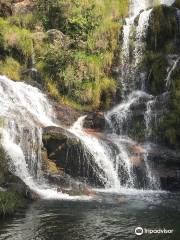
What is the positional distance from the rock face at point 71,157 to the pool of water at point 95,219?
2.25 metres

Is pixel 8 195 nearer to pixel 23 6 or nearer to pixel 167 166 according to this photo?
pixel 167 166

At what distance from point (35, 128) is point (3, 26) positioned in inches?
411

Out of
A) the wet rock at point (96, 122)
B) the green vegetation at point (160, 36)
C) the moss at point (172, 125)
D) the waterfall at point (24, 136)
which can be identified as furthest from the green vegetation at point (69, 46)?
the moss at point (172, 125)

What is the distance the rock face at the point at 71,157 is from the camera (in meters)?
20.8

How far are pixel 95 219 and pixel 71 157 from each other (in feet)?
19.3

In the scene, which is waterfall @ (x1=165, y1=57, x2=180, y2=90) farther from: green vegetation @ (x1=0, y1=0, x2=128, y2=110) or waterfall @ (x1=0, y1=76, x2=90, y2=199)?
waterfall @ (x1=0, y1=76, x2=90, y2=199)

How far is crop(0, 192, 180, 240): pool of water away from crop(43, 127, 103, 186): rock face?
2.25 meters

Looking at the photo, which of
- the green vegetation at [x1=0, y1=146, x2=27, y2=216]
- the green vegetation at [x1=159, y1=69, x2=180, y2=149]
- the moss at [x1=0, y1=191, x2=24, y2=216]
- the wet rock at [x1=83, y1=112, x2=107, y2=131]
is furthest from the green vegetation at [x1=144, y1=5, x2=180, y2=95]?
the moss at [x1=0, y1=191, x2=24, y2=216]

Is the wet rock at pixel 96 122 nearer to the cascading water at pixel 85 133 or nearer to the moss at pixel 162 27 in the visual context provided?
the cascading water at pixel 85 133

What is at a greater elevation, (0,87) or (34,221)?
(0,87)

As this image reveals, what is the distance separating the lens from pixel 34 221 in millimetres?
15000

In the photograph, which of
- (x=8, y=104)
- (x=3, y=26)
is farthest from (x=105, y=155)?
(x=3, y=26)

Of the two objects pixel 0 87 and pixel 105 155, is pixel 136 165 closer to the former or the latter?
pixel 105 155

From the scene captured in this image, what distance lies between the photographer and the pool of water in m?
13.7
